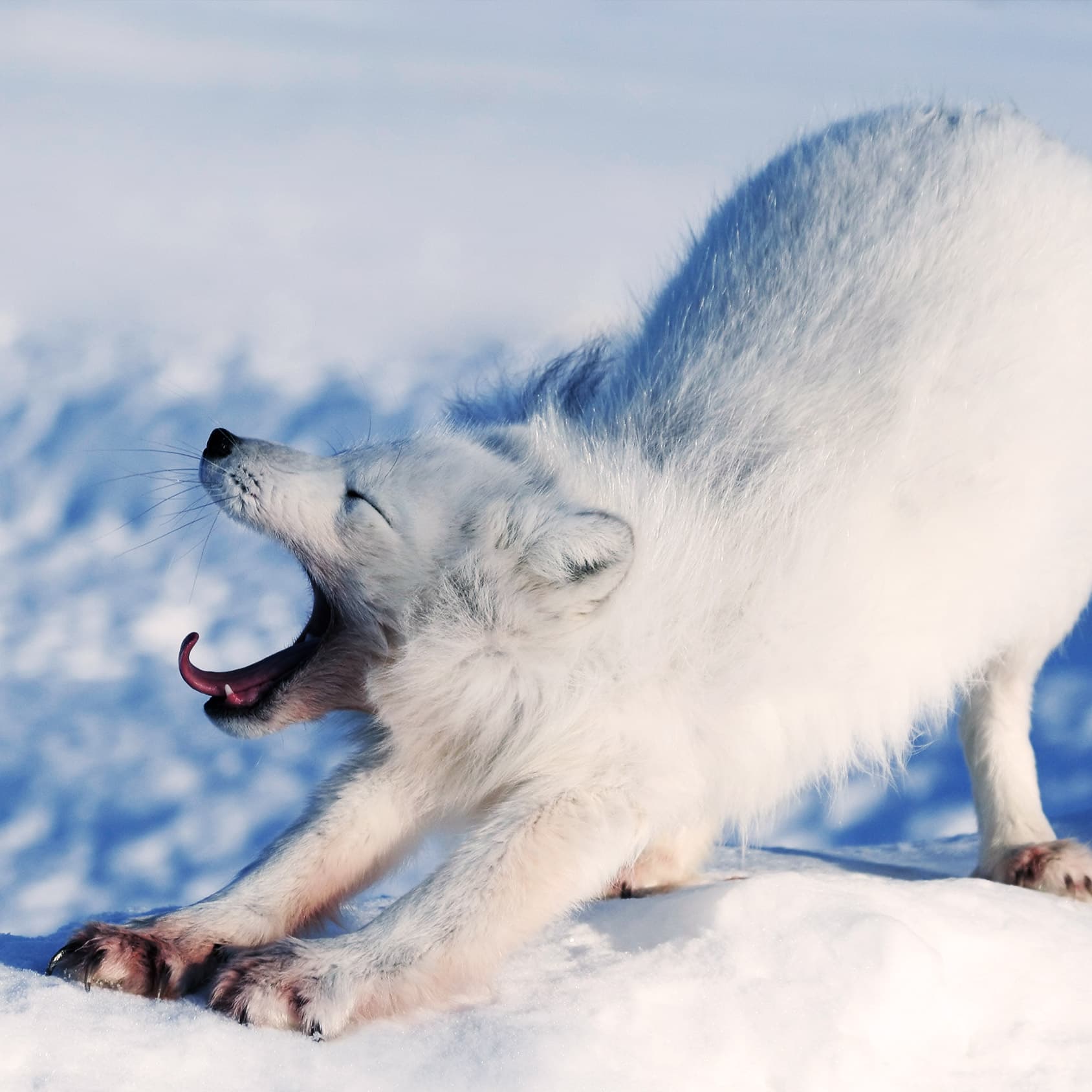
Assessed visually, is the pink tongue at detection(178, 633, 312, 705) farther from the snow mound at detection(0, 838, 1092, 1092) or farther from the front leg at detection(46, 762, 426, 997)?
the snow mound at detection(0, 838, 1092, 1092)

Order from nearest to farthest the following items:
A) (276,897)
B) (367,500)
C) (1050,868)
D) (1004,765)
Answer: (276,897)
(367,500)
(1050,868)
(1004,765)

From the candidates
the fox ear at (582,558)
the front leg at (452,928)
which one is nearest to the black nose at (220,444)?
the fox ear at (582,558)

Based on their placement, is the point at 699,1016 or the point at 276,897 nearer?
the point at 699,1016

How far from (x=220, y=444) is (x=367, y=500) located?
413 mm

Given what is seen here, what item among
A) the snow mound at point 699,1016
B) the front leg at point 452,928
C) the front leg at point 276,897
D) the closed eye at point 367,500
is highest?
the closed eye at point 367,500

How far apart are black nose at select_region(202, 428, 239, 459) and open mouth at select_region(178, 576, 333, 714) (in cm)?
38

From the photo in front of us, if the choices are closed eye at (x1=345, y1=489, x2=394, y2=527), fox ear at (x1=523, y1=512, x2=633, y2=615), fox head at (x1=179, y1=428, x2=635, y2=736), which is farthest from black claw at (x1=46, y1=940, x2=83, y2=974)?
fox ear at (x1=523, y1=512, x2=633, y2=615)

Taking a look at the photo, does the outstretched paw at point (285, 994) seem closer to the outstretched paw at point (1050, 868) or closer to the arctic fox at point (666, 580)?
the arctic fox at point (666, 580)

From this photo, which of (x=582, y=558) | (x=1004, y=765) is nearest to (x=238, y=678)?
(x=582, y=558)

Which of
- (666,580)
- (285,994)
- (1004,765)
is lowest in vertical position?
(285,994)

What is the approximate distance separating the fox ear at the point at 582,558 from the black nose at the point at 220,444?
0.80m

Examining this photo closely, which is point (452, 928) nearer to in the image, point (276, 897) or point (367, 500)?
point (276, 897)

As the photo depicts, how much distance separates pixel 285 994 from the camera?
291 cm

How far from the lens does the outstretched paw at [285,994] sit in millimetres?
2871
